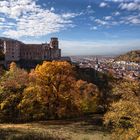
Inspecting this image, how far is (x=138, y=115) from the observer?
35.5 m

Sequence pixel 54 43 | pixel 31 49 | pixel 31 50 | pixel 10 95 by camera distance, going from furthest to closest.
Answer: pixel 54 43, pixel 31 50, pixel 31 49, pixel 10 95

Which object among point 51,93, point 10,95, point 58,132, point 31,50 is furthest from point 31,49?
point 58,132

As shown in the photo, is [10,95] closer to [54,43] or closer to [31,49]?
[31,49]

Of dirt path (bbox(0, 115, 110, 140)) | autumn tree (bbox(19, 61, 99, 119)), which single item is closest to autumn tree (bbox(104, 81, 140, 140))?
dirt path (bbox(0, 115, 110, 140))

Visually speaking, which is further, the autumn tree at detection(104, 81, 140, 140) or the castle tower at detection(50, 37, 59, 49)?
the castle tower at detection(50, 37, 59, 49)

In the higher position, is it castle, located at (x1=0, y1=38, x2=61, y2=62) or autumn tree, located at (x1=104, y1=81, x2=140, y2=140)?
castle, located at (x1=0, y1=38, x2=61, y2=62)

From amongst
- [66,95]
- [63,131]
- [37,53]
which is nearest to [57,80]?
[66,95]

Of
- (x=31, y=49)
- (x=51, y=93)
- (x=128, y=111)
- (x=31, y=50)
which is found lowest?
(x=51, y=93)

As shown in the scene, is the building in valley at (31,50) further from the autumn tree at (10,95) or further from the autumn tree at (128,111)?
the autumn tree at (128,111)

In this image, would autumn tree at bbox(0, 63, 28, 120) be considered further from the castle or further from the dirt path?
the castle

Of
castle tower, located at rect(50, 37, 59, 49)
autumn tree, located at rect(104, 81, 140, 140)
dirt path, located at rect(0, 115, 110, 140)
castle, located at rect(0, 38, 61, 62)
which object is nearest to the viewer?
autumn tree, located at rect(104, 81, 140, 140)

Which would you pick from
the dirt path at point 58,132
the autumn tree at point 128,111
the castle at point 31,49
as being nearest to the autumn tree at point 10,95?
the dirt path at point 58,132

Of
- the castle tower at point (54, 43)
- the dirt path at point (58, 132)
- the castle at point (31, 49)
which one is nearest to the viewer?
the dirt path at point (58, 132)

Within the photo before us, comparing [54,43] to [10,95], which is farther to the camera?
[54,43]
